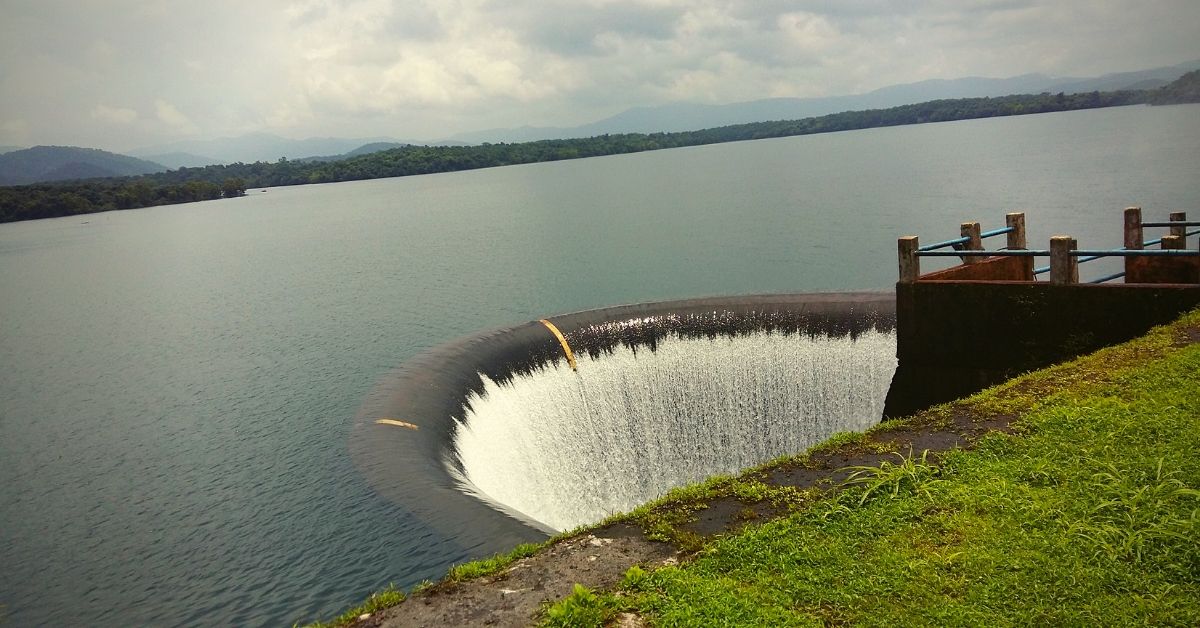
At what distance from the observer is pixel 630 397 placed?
55.8 ft

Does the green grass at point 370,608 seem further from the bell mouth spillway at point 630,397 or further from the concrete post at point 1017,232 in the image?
the concrete post at point 1017,232

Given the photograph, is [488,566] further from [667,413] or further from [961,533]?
[667,413]

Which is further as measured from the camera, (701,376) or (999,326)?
(701,376)

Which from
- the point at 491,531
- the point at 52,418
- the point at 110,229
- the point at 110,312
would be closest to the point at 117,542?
the point at 491,531

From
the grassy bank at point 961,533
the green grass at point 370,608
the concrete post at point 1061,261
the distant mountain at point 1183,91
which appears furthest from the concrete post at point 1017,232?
the distant mountain at point 1183,91

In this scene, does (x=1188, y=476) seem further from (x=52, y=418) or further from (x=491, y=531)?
(x=52, y=418)

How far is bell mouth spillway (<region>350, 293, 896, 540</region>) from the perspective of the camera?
45.6 ft

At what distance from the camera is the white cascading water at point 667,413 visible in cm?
1476

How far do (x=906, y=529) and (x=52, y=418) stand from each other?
1953 centimetres

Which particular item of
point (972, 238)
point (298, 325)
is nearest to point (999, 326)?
point (972, 238)

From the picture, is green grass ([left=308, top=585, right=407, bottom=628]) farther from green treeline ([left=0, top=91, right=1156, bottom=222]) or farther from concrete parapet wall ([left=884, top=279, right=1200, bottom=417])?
green treeline ([left=0, top=91, right=1156, bottom=222])

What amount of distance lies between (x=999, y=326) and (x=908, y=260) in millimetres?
1609

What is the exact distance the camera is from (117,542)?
39.2ft

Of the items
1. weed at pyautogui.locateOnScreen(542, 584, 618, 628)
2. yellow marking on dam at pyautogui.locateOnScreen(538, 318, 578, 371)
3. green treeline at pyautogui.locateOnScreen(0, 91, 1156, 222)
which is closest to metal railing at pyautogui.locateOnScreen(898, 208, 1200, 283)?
yellow marking on dam at pyautogui.locateOnScreen(538, 318, 578, 371)
